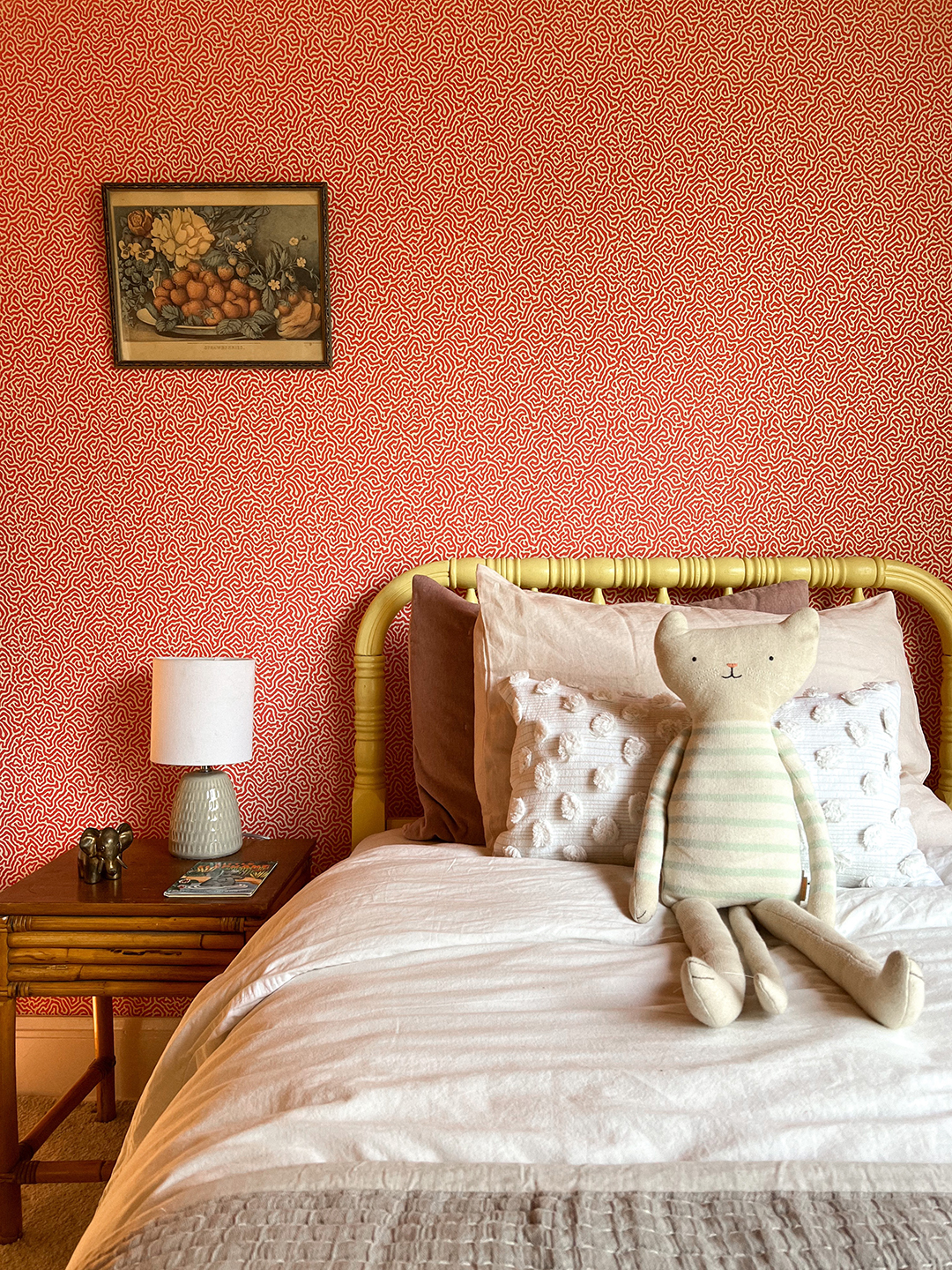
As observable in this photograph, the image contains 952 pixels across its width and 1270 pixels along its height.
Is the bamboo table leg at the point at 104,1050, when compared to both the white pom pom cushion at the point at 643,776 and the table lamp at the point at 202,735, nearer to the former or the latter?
the table lamp at the point at 202,735

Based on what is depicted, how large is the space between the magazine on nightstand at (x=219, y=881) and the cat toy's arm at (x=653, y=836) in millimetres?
759

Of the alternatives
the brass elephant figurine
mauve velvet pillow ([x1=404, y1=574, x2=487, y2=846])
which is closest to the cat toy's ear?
mauve velvet pillow ([x1=404, y1=574, x2=487, y2=846])

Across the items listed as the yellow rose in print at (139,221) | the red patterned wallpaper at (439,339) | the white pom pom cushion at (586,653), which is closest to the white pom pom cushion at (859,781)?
the white pom pom cushion at (586,653)

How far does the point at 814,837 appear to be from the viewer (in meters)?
1.24

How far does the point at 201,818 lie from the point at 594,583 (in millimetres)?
961

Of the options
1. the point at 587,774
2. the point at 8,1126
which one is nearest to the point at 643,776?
the point at 587,774

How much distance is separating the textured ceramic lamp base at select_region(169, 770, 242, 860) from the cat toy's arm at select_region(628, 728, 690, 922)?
3.00 ft

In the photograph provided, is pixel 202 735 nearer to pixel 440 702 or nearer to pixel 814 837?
pixel 440 702

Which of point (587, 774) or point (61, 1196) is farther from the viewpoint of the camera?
point (61, 1196)

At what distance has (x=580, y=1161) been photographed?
2.34ft

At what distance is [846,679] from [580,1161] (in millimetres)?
1103

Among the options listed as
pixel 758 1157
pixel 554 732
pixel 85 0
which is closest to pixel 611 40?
pixel 85 0

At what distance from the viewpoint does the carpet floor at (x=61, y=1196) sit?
5.08ft

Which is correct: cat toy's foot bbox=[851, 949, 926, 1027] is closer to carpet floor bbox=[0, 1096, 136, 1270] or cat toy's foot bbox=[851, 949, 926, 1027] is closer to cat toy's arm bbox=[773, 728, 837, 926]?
cat toy's arm bbox=[773, 728, 837, 926]
